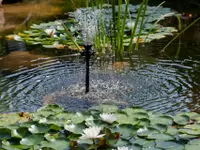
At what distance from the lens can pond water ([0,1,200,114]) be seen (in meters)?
2.89

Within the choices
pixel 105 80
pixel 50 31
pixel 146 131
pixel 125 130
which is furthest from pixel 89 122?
pixel 50 31

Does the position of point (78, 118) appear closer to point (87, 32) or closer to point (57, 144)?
point (57, 144)

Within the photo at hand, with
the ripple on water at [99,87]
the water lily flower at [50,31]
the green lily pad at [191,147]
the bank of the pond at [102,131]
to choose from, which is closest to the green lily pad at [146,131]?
the bank of the pond at [102,131]

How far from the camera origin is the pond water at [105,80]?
2.89 m

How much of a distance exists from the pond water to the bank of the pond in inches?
15.9

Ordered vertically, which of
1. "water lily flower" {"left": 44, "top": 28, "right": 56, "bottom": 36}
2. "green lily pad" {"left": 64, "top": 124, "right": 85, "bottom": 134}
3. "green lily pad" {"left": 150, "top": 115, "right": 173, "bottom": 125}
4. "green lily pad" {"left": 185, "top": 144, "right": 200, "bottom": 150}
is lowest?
"green lily pad" {"left": 185, "top": 144, "right": 200, "bottom": 150}

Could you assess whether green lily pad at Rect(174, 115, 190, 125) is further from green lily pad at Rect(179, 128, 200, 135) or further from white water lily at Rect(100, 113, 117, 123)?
white water lily at Rect(100, 113, 117, 123)

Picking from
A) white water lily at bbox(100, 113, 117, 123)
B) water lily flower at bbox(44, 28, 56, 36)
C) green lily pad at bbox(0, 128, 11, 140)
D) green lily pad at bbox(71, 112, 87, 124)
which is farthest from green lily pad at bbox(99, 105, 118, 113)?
water lily flower at bbox(44, 28, 56, 36)

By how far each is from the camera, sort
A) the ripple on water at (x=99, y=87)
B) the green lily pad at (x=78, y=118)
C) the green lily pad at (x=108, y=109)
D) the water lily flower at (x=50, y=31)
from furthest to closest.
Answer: the water lily flower at (x=50, y=31)
the ripple on water at (x=99, y=87)
the green lily pad at (x=108, y=109)
the green lily pad at (x=78, y=118)

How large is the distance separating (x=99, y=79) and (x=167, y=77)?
0.61m

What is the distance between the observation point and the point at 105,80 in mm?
3393

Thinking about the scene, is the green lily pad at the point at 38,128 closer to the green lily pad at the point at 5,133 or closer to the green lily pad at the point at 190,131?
the green lily pad at the point at 5,133

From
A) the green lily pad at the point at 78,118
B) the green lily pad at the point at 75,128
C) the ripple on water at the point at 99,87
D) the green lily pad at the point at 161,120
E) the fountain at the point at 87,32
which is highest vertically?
the fountain at the point at 87,32

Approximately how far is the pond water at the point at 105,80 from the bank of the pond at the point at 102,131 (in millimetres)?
404
